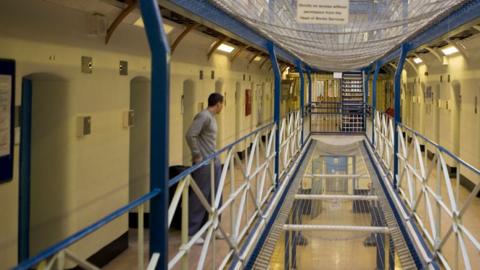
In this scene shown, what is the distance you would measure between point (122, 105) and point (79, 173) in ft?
2.65

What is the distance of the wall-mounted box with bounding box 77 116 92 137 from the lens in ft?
11.8

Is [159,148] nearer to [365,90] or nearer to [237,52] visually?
[237,52]

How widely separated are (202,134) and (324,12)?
3.79 feet

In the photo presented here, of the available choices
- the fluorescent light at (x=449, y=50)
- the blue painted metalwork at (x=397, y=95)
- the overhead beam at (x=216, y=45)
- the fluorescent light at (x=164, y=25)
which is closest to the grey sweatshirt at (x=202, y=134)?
the fluorescent light at (x=164, y=25)

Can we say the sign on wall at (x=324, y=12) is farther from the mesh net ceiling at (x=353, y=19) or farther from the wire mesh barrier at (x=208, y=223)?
the wire mesh barrier at (x=208, y=223)

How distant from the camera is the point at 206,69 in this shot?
280 inches

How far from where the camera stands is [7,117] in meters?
2.90

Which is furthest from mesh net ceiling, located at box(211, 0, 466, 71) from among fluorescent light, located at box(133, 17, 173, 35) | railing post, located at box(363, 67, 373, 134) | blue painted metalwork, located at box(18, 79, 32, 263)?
railing post, located at box(363, 67, 373, 134)

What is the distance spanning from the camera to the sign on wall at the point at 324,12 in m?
3.77

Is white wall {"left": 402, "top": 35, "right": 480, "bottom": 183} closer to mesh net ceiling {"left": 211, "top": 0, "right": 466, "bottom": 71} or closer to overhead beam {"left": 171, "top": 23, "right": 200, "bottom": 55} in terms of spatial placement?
mesh net ceiling {"left": 211, "top": 0, "right": 466, "bottom": 71}

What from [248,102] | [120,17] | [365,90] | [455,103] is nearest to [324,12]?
[120,17]

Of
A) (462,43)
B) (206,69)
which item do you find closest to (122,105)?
(206,69)

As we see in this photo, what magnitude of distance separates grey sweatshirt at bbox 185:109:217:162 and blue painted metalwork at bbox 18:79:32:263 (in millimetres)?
997

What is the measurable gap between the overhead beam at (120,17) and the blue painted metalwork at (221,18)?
1.86 ft
